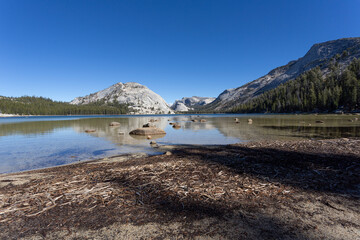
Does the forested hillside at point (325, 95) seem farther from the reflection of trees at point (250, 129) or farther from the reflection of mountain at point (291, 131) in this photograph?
the reflection of mountain at point (291, 131)

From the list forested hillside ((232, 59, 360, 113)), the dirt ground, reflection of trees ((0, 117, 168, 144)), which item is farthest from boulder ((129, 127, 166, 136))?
forested hillside ((232, 59, 360, 113))

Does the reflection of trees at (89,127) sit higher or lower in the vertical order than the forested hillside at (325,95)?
lower

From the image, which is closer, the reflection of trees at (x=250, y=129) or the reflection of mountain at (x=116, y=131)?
the reflection of mountain at (x=116, y=131)

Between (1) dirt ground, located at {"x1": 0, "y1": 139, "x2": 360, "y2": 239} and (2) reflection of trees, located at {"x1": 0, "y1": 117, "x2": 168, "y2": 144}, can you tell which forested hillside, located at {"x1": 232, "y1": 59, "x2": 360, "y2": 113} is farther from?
(1) dirt ground, located at {"x1": 0, "y1": 139, "x2": 360, "y2": 239}

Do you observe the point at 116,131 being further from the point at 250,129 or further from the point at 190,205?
the point at 190,205

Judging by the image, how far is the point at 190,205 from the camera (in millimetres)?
4762

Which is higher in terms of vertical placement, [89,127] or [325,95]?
[325,95]

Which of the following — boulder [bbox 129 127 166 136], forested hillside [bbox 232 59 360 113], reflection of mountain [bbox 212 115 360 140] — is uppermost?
forested hillside [bbox 232 59 360 113]

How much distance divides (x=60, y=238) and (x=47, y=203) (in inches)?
77.9

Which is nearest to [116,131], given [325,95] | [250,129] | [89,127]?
[89,127]

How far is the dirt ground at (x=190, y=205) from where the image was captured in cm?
372

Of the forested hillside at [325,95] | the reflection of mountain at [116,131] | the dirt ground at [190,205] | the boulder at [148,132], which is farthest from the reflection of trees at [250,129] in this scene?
the forested hillside at [325,95]

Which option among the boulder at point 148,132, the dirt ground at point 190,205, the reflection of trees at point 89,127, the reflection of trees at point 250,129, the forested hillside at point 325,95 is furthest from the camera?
the forested hillside at point 325,95

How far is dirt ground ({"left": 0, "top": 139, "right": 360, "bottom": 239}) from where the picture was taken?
12.2 feet
